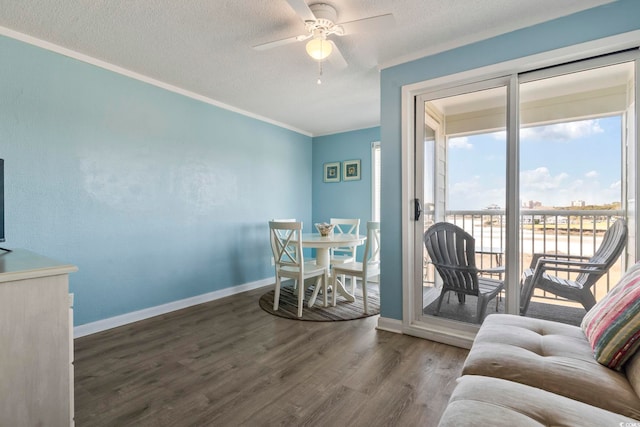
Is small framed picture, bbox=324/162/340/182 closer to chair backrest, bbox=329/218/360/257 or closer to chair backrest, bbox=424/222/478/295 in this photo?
chair backrest, bbox=329/218/360/257

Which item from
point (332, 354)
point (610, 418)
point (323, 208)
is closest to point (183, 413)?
point (332, 354)

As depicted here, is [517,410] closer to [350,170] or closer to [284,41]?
[284,41]

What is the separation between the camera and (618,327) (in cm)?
111

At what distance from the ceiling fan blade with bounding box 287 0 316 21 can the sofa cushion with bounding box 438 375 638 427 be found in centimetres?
198

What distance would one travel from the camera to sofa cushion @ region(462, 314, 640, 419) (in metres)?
0.99

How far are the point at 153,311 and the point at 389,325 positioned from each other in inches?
93.7

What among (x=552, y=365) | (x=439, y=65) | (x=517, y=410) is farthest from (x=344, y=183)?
(x=517, y=410)

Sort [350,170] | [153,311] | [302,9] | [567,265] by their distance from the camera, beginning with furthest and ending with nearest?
[350,170] → [153,311] → [567,265] → [302,9]

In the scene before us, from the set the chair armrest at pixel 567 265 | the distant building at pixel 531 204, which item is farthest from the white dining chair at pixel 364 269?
the chair armrest at pixel 567 265

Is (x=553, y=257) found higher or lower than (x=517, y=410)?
Result: higher

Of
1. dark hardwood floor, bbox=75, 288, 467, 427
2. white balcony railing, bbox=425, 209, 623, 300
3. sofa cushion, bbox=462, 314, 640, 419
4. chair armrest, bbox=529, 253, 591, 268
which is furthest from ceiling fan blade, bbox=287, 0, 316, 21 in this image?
chair armrest, bbox=529, 253, 591, 268

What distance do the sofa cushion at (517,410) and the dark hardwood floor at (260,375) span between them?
0.72 metres

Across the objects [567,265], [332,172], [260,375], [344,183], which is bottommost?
[260,375]

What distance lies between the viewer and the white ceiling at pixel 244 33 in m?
1.98
